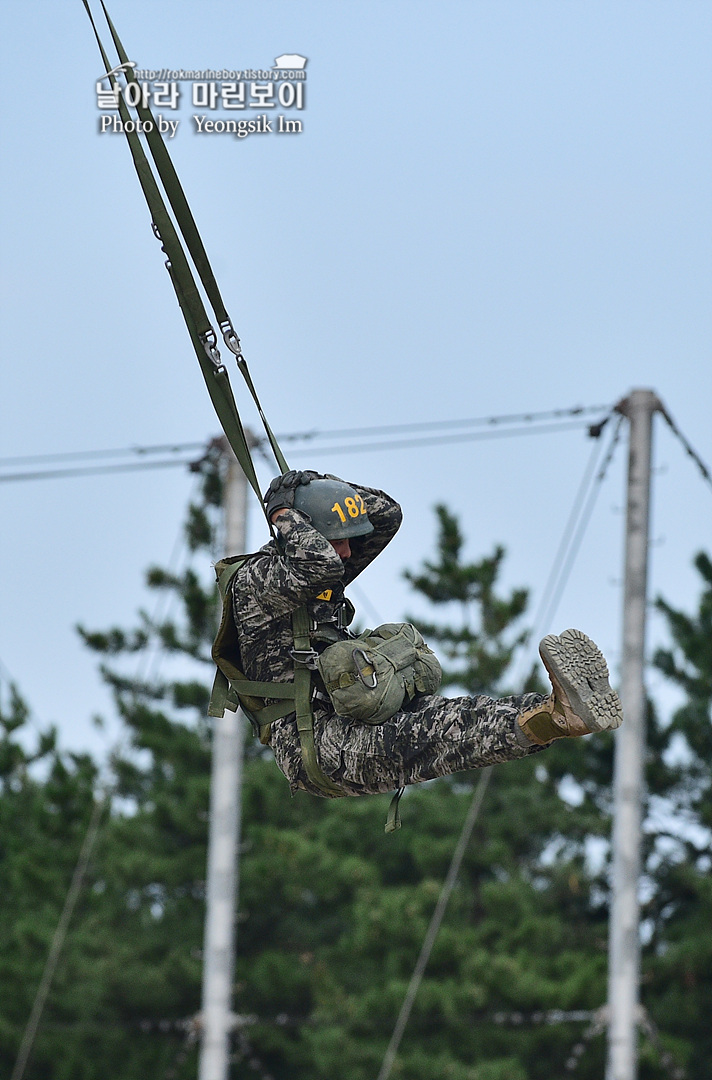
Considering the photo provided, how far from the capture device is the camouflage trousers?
7.79m

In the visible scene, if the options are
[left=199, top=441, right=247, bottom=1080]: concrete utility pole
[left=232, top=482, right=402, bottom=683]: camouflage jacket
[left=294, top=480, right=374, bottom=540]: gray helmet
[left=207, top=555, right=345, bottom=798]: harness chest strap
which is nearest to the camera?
[left=232, top=482, right=402, bottom=683]: camouflage jacket

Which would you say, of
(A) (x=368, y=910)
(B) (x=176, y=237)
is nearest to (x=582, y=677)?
(B) (x=176, y=237)

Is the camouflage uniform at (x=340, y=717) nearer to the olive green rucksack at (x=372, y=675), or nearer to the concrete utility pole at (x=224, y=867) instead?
the olive green rucksack at (x=372, y=675)

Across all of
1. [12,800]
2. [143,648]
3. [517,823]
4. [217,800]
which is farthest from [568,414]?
[12,800]

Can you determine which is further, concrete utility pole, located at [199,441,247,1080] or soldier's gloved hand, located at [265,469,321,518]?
concrete utility pole, located at [199,441,247,1080]

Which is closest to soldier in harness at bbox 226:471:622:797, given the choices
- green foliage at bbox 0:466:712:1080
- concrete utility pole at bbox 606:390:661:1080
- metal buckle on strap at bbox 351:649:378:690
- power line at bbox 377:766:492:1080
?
metal buckle on strap at bbox 351:649:378:690

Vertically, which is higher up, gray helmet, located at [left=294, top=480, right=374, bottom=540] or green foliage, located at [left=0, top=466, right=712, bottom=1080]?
green foliage, located at [left=0, top=466, right=712, bottom=1080]

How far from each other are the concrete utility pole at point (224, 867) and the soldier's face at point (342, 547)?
37.6ft

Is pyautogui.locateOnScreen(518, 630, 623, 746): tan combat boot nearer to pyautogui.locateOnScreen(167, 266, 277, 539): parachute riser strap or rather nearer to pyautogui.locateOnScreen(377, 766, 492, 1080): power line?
pyautogui.locateOnScreen(167, 266, 277, 539): parachute riser strap

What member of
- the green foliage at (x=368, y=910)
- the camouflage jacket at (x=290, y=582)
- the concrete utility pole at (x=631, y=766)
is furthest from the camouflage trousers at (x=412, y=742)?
the green foliage at (x=368, y=910)

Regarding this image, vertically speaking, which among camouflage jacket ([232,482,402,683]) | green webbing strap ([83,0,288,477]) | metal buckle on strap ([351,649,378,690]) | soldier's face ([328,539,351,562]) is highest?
green webbing strap ([83,0,288,477])

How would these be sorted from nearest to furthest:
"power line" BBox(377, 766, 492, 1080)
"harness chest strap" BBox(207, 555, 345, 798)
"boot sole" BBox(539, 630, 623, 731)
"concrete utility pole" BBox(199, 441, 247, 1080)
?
"boot sole" BBox(539, 630, 623, 731) < "harness chest strap" BBox(207, 555, 345, 798) < "concrete utility pole" BBox(199, 441, 247, 1080) < "power line" BBox(377, 766, 492, 1080)

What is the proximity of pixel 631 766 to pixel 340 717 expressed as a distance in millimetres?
11060

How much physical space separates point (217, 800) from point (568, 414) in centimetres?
568
